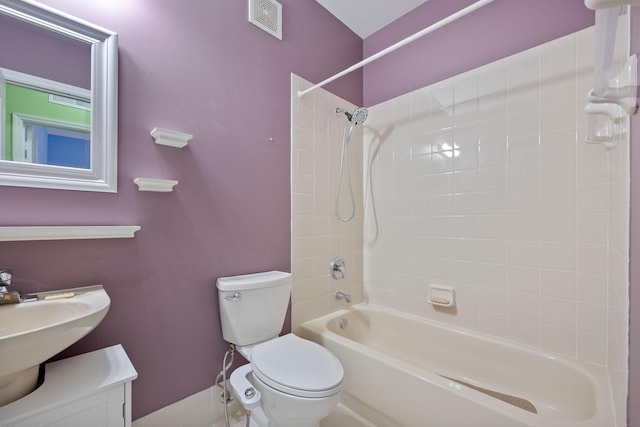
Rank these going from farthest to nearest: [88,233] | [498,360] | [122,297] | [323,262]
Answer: [323,262] < [498,360] < [122,297] < [88,233]

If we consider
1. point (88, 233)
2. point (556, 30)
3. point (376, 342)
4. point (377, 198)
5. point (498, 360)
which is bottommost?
point (376, 342)

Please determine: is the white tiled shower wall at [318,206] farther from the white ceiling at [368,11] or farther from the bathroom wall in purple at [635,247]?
the bathroom wall in purple at [635,247]

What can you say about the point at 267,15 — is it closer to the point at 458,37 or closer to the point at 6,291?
the point at 458,37

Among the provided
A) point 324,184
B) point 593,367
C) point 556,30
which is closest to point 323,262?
point 324,184

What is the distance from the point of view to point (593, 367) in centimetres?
131

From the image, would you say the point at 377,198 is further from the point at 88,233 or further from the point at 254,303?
the point at 88,233

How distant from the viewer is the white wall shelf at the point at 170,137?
1178 mm

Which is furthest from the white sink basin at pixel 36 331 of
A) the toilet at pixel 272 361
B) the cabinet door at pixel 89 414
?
the toilet at pixel 272 361

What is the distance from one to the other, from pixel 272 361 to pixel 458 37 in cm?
218

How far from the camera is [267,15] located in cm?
165

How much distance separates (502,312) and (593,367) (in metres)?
0.40

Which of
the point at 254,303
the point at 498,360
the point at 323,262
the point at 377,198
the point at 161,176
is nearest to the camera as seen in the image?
the point at 161,176

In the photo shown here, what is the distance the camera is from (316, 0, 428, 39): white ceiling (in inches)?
76.9

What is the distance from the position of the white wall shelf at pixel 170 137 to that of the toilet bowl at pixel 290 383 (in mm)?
1009
